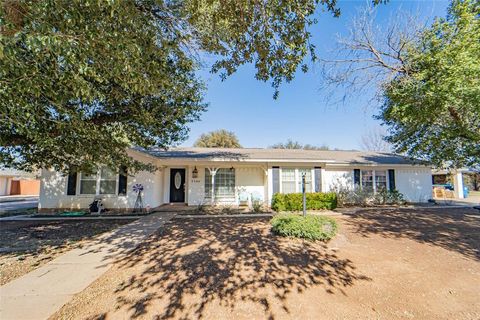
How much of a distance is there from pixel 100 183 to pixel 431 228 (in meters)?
14.7

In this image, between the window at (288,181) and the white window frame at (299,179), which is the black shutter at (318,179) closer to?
the white window frame at (299,179)

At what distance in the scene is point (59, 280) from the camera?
13.5 ft

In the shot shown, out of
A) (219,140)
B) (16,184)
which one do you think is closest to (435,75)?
(219,140)

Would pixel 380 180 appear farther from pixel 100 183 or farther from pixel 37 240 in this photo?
pixel 37 240

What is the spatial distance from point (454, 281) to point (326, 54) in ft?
25.6

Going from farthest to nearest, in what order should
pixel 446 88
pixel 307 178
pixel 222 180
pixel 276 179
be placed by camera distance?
pixel 222 180 → pixel 307 178 → pixel 276 179 → pixel 446 88

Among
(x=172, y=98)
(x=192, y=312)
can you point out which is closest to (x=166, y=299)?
(x=192, y=312)

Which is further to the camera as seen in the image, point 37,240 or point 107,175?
point 107,175

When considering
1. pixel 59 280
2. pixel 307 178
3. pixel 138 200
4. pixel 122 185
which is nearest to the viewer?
pixel 59 280

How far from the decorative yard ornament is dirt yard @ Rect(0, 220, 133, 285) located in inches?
73.8

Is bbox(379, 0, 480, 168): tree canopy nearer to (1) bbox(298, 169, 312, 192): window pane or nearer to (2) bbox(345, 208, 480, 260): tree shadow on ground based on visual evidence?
(2) bbox(345, 208, 480, 260): tree shadow on ground

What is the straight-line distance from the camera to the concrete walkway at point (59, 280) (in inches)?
128

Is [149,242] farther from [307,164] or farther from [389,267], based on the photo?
[307,164]

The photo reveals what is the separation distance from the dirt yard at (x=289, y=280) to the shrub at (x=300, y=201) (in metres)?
4.87
